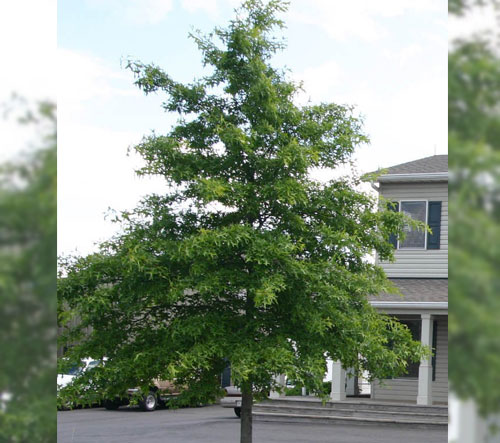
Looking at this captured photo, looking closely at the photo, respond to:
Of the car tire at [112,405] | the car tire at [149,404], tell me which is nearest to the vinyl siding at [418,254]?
the car tire at [149,404]

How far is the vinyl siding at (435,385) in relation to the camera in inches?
646

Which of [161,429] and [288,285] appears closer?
Answer: [288,285]

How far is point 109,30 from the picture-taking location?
548 inches

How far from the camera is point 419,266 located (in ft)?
56.0

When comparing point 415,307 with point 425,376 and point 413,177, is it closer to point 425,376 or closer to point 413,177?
point 425,376

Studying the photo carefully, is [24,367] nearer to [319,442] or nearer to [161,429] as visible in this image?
[319,442]

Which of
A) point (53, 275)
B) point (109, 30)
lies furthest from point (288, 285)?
point (109, 30)

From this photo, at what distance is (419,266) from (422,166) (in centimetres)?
271

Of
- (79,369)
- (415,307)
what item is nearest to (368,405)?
(415,307)

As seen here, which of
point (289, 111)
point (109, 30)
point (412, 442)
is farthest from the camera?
point (109, 30)

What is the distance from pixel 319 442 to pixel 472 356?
12392 millimetres

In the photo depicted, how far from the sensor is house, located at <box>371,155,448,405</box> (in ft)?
53.6

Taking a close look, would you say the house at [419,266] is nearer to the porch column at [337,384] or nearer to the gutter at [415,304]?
the gutter at [415,304]

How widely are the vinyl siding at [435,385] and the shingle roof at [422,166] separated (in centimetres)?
379
